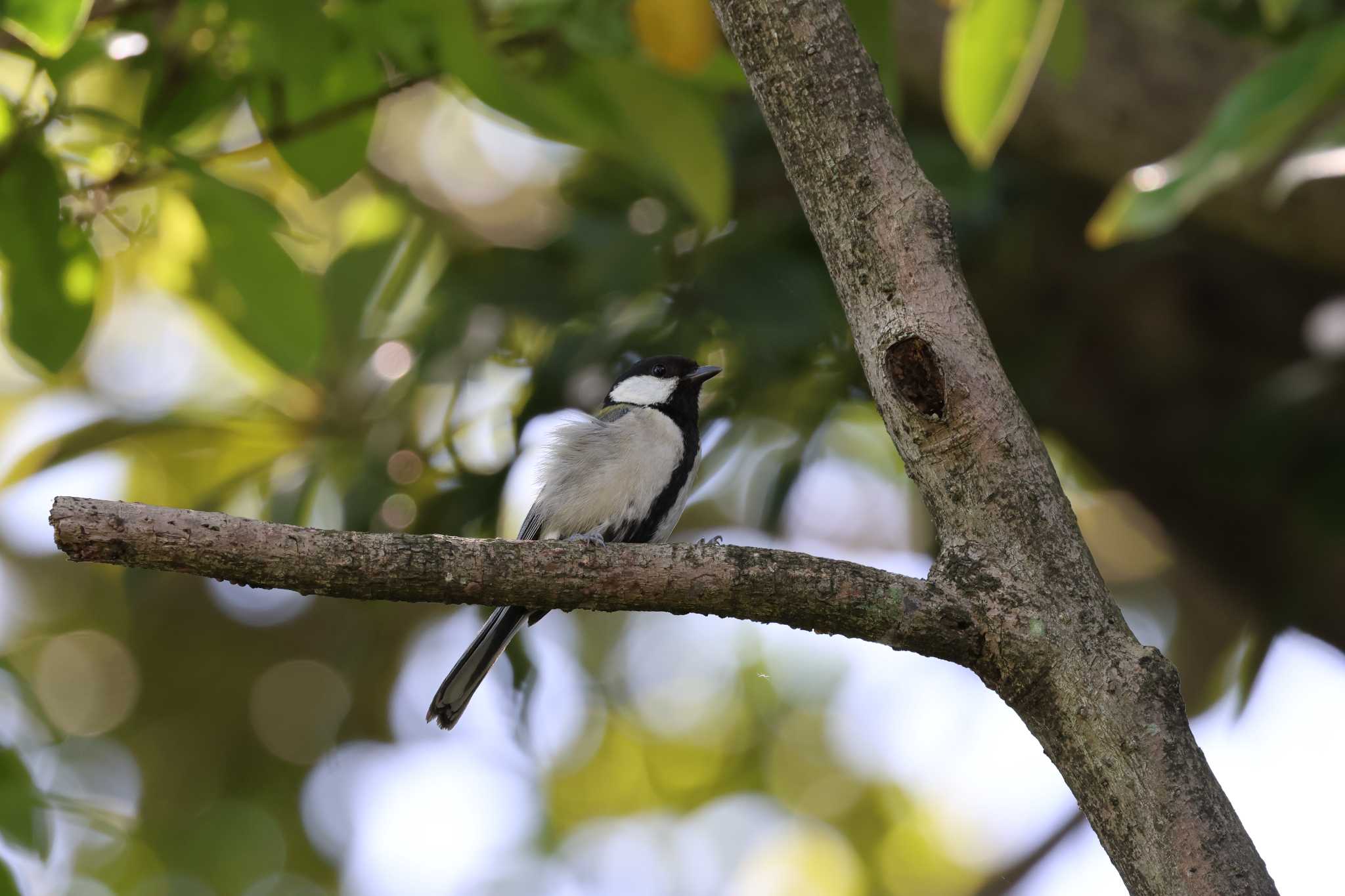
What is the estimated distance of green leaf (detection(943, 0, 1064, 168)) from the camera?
2.40 meters

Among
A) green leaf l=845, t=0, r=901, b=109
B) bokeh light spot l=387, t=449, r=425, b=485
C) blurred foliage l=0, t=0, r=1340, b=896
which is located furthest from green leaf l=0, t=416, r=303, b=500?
green leaf l=845, t=0, r=901, b=109

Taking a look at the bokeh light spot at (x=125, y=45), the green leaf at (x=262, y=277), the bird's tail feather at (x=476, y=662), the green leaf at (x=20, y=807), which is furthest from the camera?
the bird's tail feather at (x=476, y=662)

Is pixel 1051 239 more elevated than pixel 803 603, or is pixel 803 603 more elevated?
pixel 803 603

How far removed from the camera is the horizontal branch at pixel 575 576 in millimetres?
1424

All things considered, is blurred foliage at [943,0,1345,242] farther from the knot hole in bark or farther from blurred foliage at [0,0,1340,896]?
the knot hole in bark

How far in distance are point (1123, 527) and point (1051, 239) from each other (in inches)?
52.4

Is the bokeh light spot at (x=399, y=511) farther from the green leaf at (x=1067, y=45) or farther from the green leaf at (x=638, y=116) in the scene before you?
the green leaf at (x=1067, y=45)

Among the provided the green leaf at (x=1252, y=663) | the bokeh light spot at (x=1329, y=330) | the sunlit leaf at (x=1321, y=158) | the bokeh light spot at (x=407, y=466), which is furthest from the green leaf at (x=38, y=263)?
the bokeh light spot at (x=1329, y=330)

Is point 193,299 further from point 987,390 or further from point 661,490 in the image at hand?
point 987,390

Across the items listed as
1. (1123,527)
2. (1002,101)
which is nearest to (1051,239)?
(1123,527)

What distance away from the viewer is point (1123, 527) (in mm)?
5188

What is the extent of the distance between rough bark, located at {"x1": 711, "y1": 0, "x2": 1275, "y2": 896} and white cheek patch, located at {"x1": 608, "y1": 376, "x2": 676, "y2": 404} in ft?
7.54

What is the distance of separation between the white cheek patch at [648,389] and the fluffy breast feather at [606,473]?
284 millimetres

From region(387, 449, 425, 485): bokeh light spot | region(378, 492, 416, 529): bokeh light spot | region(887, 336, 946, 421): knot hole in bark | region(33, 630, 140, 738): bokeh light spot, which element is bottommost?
region(33, 630, 140, 738): bokeh light spot
